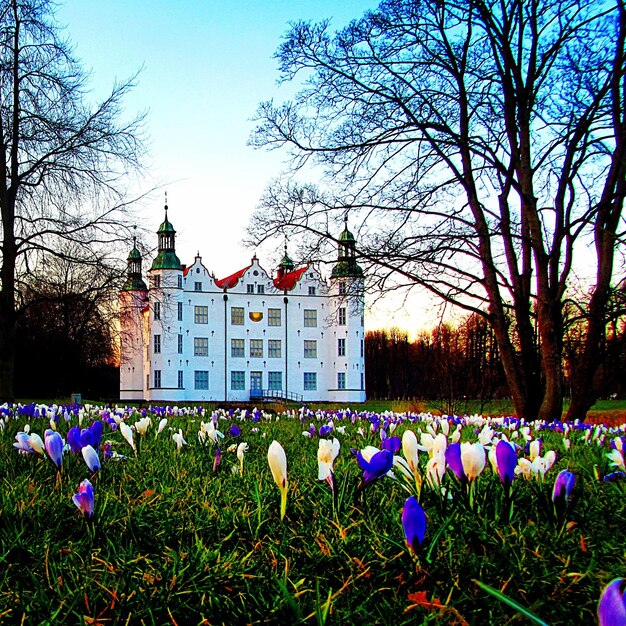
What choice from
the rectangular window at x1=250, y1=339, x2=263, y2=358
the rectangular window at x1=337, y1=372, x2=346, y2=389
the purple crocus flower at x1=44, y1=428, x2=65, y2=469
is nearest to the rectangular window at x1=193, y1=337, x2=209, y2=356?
the rectangular window at x1=250, y1=339, x2=263, y2=358

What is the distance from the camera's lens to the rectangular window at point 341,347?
53.5 metres

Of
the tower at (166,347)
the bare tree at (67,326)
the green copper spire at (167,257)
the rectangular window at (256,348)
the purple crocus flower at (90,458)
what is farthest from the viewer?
the rectangular window at (256,348)

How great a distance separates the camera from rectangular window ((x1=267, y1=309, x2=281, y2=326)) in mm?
53500

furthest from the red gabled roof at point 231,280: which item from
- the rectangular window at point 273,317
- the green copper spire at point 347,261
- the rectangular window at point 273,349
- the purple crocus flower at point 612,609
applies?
the purple crocus flower at point 612,609

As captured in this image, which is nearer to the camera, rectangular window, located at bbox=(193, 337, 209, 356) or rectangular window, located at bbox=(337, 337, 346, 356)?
rectangular window, located at bbox=(193, 337, 209, 356)

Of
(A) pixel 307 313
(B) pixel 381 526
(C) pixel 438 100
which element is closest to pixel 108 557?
(B) pixel 381 526

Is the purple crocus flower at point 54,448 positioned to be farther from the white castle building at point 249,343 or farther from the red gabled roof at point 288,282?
the red gabled roof at point 288,282

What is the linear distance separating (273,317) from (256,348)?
297cm

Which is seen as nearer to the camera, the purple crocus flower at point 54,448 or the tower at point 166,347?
the purple crocus flower at point 54,448

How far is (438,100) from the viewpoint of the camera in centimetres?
1133

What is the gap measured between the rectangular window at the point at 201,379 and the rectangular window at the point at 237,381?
2.05 m

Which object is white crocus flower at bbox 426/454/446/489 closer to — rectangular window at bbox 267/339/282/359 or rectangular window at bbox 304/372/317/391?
rectangular window at bbox 267/339/282/359

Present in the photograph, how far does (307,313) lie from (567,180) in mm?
44387

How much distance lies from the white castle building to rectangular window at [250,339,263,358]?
84 millimetres
